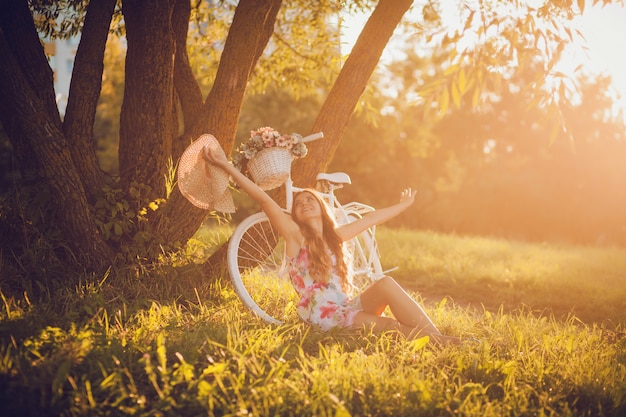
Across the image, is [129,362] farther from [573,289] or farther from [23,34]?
[573,289]

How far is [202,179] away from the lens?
4.25 metres

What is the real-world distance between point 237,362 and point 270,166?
1637 millimetres

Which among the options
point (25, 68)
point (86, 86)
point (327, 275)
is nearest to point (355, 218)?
point (327, 275)

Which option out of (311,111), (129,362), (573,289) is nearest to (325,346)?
(129,362)

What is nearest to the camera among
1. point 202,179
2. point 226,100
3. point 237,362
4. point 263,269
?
point 237,362

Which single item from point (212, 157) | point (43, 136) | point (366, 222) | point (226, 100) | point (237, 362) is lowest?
point (237, 362)

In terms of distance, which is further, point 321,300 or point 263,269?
point 263,269

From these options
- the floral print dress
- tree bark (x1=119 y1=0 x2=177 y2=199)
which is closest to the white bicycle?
the floral print dress

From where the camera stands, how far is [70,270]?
4.16 metres

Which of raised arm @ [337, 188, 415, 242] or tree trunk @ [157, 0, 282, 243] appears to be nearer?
raised arm @ [337, 188, 415, 242]

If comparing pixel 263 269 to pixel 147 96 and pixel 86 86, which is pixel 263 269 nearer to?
pixel 147 96

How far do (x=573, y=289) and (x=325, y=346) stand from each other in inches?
183

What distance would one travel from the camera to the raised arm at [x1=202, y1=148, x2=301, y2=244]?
4109 millimetres

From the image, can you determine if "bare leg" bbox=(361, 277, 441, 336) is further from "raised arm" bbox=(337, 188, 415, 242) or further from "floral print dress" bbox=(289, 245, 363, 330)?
"raised arm" bbox=(337, 188, 415, 242)
